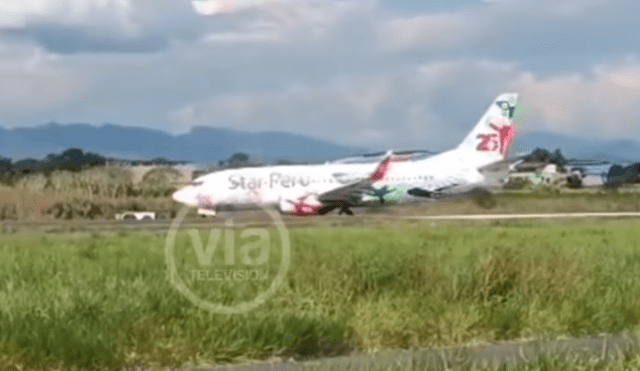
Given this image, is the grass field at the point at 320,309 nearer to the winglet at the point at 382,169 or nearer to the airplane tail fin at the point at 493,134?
the winglet at the point at 382,169

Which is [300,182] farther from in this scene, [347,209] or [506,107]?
[506,107]

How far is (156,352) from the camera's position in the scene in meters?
12.0

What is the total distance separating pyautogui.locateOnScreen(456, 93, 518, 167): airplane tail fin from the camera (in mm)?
74250

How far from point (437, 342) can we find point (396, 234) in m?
25.7

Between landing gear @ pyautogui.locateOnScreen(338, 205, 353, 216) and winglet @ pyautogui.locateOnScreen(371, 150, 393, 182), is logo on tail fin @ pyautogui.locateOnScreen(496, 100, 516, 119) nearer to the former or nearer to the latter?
winglet @ pyautogui.locateOnScreen(371, 150, 393, 182)

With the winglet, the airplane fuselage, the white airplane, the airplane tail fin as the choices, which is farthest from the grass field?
the airplane tail fin

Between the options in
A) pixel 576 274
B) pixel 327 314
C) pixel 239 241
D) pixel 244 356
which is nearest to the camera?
pixel 244 356

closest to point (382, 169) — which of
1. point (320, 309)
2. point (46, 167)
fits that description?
point (46, 167)

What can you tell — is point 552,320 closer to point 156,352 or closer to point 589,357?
point 589,357

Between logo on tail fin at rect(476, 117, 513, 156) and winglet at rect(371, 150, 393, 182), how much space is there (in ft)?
29.9

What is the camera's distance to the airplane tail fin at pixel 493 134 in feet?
244

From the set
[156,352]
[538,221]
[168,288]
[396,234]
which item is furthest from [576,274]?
[538,221]

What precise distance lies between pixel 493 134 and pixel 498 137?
0.36 metres

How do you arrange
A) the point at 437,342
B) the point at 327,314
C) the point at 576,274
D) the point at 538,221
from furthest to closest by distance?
the point at 538,221
the point at 576,274
the point at 327,314
the point at 437,342
